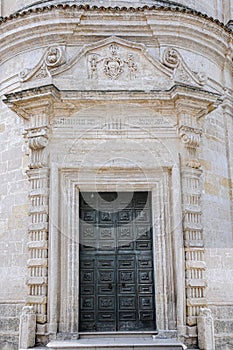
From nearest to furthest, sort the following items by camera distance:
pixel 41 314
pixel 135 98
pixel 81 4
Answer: pixel 41 314
pixel 135 98
pixel 81 4

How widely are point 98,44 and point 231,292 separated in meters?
5.11

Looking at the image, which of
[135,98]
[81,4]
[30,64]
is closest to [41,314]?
[135,98]

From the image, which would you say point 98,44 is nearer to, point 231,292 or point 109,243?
point 109,243

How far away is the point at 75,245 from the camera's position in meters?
8.37

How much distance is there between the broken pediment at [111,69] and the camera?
896 centimetres

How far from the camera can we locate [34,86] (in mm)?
9008

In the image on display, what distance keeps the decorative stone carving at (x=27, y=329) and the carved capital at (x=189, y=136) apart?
3853 millimetres

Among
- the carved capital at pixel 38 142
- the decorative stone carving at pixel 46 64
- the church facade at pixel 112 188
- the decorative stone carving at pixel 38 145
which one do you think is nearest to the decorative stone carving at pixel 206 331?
the church facade at pixel 112 188

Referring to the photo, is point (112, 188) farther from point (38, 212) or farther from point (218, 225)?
point (218, 225)

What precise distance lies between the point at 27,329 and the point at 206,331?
2808mm

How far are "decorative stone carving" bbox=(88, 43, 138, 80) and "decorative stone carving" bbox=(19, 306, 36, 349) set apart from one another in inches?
167

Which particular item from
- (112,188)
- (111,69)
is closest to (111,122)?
(111,69)

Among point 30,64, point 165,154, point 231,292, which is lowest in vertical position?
point 231,292

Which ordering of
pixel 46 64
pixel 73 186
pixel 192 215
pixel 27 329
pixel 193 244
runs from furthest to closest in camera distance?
pixel 46 64, pixel 73 186, pixel 192 215, pixel 193 244, pixel 27 329
